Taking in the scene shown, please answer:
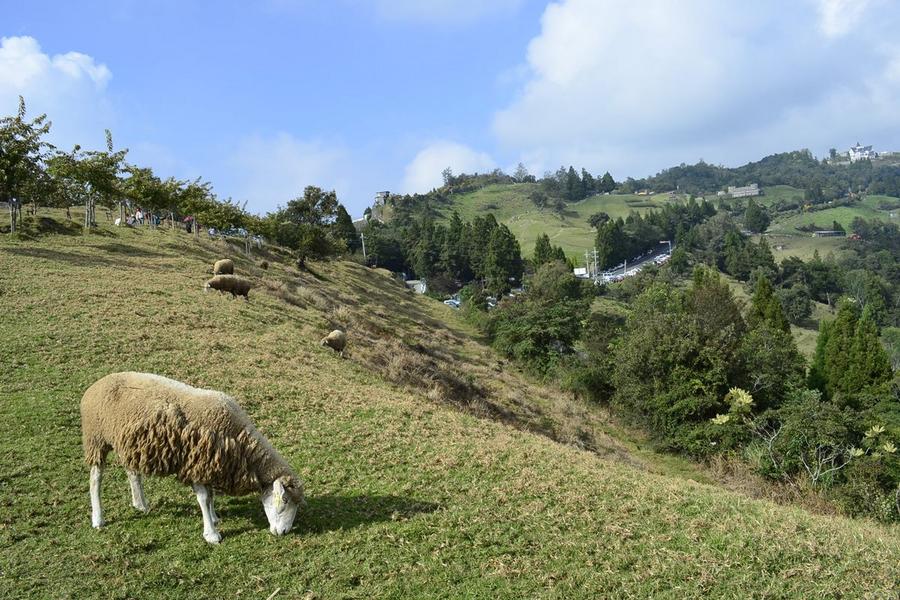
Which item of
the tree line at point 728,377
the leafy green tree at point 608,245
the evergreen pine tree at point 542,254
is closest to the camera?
the tree line at point 728,377

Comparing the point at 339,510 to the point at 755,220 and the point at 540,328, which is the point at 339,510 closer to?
the point at 540,328

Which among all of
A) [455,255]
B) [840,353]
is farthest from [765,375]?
[455,255]

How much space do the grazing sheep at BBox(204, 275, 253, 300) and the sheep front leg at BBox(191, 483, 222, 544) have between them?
65.1ft

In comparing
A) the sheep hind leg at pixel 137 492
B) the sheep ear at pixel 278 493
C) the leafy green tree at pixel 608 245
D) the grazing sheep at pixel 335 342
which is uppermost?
the leafy green tree at pixel 608 245

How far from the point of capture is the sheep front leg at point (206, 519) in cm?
915

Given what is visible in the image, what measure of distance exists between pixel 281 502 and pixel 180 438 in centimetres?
180

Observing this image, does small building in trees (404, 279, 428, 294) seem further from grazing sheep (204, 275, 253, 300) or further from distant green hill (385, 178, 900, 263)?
grazing sheep (204, 275, 253, 300)

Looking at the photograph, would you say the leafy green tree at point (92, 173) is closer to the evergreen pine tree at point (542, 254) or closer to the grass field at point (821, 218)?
the evergreen pine tree at point (542, 254)

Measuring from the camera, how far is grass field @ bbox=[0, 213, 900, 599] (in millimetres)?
8492

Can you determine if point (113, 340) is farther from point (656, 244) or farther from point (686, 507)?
point (656, 244)

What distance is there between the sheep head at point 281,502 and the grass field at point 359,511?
0.72 ft

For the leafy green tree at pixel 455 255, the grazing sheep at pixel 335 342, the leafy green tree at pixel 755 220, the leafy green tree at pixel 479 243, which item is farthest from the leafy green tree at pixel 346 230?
the leafy green tree at pixel 755 220

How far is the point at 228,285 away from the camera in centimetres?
2820

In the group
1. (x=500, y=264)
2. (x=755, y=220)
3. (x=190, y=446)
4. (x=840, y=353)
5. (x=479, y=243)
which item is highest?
(x=755, y=220)
